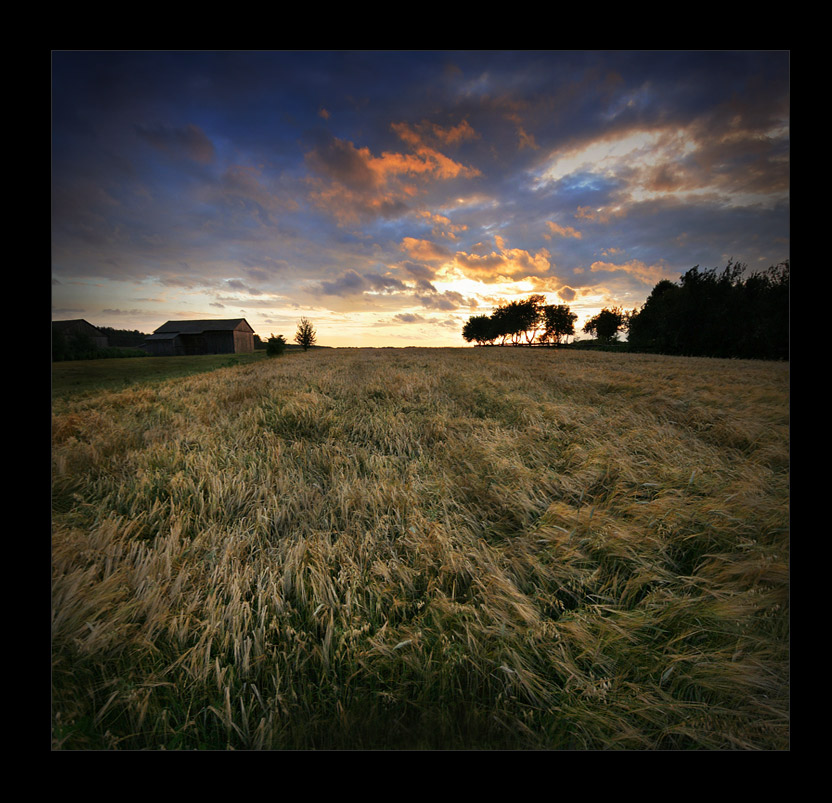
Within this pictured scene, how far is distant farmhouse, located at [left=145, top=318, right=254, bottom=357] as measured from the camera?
4.35 meters

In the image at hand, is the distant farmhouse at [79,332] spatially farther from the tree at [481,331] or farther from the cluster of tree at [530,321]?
the tree at [481,331]

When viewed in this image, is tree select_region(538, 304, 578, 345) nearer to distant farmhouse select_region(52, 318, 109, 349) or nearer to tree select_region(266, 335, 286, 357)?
distant farmhouse select_region(52, 318, 109, 349)

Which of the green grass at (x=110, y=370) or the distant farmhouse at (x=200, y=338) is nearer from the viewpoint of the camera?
the green grass at (x=110, y=370)

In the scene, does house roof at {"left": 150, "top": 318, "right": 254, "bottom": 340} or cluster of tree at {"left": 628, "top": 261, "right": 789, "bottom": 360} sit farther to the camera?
house roof at {"left": 150, "top": 318, "right": 254, "bottom": 340}

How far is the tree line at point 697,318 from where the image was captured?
→ 8.95 feet

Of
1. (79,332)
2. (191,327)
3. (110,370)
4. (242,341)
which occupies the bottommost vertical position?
(110,370)

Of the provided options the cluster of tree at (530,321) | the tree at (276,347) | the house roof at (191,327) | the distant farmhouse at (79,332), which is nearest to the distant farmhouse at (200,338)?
the house roof at (191,327)

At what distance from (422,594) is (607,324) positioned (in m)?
5.61

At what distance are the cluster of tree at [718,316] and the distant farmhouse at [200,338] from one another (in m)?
6.31

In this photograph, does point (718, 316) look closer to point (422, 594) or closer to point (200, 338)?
point (422, 594)

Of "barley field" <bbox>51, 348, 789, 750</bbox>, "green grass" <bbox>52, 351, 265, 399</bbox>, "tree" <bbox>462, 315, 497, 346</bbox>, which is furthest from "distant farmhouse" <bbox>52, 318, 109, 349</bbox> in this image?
"tree" <bbox>462, 315, 497, 346</bbox>

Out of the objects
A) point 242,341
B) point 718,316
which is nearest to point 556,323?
point 718,316

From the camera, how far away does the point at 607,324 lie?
219 inches
